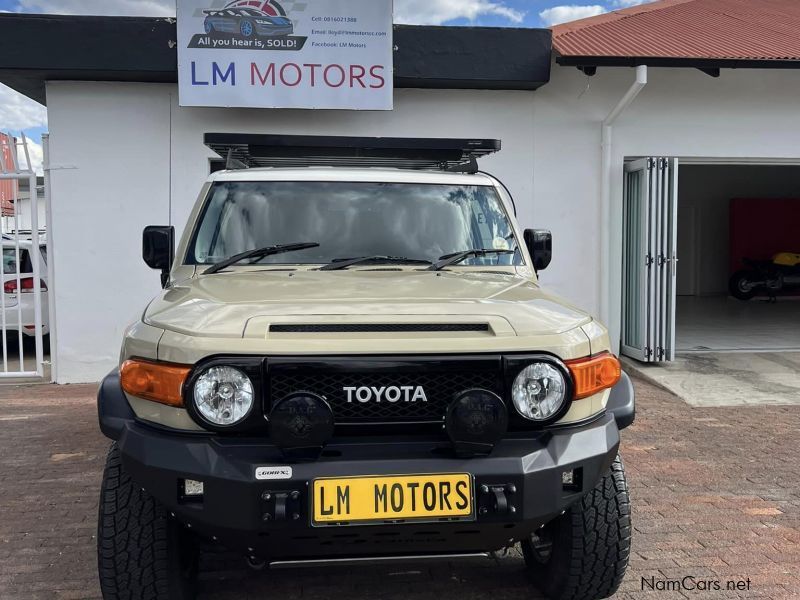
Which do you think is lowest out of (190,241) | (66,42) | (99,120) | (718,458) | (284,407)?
(718,458)

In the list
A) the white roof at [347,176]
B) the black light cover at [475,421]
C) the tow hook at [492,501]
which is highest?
the white roof at [347,176]

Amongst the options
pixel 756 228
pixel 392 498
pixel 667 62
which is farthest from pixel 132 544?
pixel 756 228

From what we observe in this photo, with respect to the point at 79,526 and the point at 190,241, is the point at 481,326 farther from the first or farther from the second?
the point at 79,526

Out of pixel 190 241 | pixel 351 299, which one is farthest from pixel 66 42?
pixel 351 299

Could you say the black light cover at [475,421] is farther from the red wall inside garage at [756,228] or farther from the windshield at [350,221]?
the red wall inside garage at [756,228]

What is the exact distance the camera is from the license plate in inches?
92.0

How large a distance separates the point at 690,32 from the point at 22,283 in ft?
28.5

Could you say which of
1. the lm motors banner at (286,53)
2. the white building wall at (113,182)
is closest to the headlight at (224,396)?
the lm motors banner at (286,53)

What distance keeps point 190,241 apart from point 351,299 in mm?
1422

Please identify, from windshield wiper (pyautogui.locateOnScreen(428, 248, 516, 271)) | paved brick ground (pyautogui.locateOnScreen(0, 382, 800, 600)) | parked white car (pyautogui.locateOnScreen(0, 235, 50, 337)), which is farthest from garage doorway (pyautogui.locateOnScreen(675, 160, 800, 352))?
windshield wiper (pyautogui.locateOnScreen(428, 248, 516, 271))

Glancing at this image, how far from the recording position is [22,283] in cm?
895

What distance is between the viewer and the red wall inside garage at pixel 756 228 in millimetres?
17328

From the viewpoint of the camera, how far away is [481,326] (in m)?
2.60
